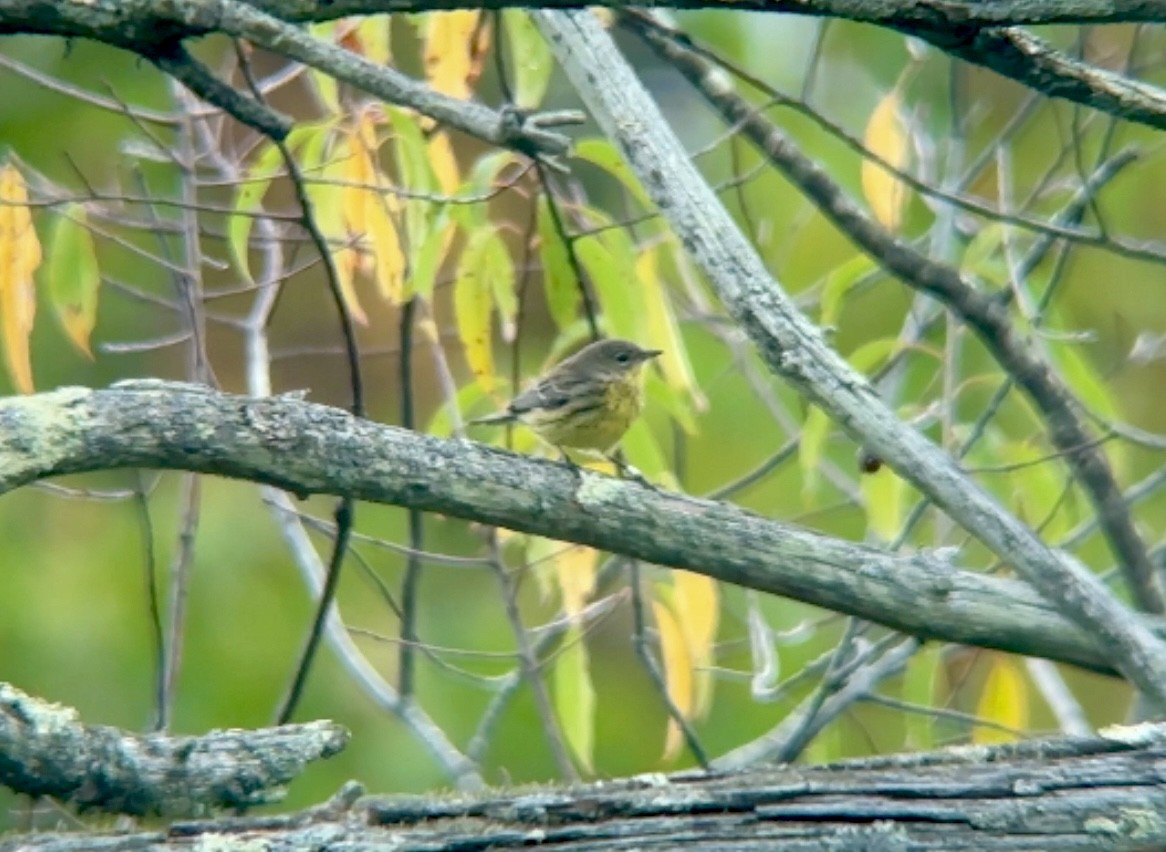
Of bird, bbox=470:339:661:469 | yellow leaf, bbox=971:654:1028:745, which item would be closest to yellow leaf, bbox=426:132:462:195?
bird, bbox=470:339:661:469

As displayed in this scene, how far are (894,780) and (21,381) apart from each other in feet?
6.15

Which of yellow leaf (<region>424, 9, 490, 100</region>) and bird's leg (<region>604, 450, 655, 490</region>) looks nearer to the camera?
bird's leg (<region>604, 450, 655, 490</region>)

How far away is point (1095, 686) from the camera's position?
301 inches

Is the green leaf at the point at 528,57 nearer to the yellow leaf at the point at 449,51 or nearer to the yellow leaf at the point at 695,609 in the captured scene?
the yellow leaf at the point at 449,51

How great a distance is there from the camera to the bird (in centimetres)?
436

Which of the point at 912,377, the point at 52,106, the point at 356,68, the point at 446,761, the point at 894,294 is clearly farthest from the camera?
the point at 52,106

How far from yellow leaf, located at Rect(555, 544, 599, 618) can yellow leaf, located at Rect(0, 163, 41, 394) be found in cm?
114

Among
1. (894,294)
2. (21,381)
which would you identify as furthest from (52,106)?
(21,381)

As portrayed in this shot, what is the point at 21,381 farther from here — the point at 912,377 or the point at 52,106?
the point at 52,106

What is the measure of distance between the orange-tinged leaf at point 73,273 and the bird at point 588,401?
1.41m

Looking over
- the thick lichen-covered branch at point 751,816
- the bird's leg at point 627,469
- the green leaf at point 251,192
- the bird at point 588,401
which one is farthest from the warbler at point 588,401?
the thick lichen-covered branch at point 751,816

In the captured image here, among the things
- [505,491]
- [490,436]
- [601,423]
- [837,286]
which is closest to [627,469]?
[837,286]

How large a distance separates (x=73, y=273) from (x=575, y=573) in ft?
3.81

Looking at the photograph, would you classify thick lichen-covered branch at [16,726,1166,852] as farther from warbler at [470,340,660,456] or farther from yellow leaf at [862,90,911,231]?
warbler at [470,340,660,456]
